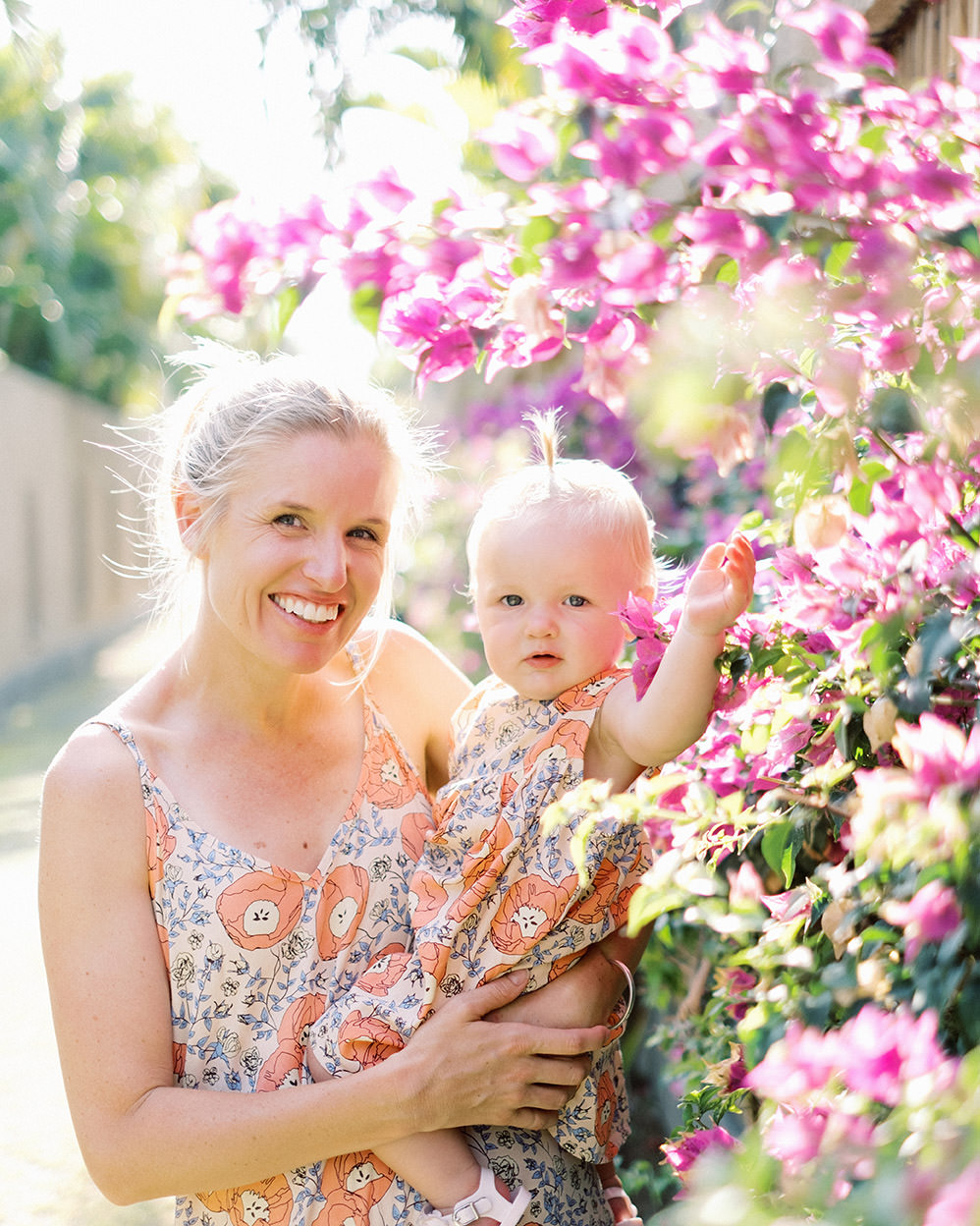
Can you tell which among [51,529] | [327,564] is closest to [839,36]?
[327,564]

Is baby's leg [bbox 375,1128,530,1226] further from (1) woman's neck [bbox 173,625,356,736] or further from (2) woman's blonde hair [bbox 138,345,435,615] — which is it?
(2) woman's blonde hair [bbox 138,345,435,615]

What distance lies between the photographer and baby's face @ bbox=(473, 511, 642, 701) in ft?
6.33

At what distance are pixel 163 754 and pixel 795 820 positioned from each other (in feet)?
3.67

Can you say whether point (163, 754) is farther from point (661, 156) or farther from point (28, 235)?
point (28, 235)

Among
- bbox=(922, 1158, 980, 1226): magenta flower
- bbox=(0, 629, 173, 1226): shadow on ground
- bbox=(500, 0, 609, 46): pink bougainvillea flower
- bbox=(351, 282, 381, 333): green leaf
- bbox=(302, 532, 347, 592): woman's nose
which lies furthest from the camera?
bbox=(0, 629, 173, 1226): shadow on ground

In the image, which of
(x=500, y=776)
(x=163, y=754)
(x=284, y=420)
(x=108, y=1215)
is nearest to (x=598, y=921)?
(x=500, y=776)

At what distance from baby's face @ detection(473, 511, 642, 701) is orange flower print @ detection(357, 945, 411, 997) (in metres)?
0.45

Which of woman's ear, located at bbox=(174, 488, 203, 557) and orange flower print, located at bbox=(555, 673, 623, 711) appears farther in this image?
woman's ear, located at bbox=(174, 488, 203, 557)

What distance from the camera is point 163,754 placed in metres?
1.98

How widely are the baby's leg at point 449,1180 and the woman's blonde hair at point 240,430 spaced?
0.98m

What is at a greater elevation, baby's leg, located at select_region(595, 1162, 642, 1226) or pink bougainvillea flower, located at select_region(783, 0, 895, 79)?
pink bougainvillea flower, located at select_region(783, 0, 895, 79)

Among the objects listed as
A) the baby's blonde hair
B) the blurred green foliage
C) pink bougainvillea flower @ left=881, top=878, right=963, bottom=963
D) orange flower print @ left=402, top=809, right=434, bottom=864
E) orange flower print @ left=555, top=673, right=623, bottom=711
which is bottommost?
the blurred green foliage

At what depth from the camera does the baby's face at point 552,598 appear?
6.33 feet

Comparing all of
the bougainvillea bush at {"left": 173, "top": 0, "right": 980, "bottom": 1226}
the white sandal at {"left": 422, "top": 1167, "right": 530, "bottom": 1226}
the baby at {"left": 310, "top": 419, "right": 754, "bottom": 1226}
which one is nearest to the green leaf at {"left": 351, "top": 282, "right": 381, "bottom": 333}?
the bougainvillea bush at {"left": 173, "top": 0, "right": 980, "bottom": 1226}
